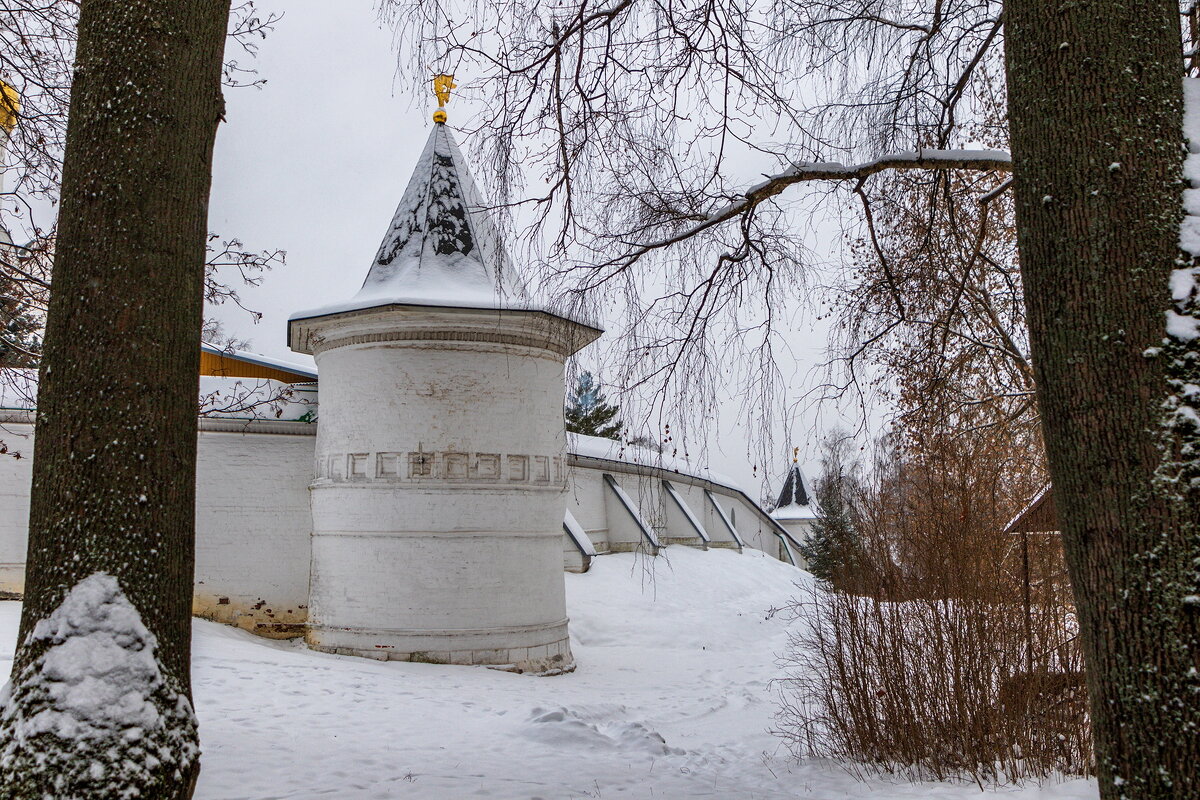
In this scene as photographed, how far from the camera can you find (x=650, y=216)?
5832 millimetres

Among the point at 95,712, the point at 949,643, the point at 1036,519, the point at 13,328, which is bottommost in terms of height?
the point at 949,643

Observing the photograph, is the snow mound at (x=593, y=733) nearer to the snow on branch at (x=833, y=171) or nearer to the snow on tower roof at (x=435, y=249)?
the snow on branch at (x=833, y=171)

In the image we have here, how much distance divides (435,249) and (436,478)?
311 centimetres

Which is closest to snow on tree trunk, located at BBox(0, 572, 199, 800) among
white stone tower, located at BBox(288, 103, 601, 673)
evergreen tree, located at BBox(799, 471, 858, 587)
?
evergreen tree, located at BBox(799, 471, 858, 587)

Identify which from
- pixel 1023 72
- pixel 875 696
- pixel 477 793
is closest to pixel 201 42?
pixel 1023 72

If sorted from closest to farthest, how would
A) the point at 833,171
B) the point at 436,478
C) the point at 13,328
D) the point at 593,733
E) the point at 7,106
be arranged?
the point at 833,171 → the point at 7,106 → the point at 13,328 → the point at 593,733 → the point at 436,478

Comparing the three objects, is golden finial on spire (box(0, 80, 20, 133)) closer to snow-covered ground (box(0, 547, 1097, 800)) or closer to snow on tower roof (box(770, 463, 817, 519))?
snow-covered ground (box(0, 547, 1097, 800))

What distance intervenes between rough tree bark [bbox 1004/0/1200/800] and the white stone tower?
339 inches

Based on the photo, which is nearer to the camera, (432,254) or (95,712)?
(95,712)

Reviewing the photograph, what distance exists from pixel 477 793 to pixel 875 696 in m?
3.17

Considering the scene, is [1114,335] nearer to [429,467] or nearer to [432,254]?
[429,467]

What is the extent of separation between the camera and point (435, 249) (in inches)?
500

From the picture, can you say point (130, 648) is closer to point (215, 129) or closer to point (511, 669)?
point (215, 129)

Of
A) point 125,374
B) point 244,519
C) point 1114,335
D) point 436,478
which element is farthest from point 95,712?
point 244,519
